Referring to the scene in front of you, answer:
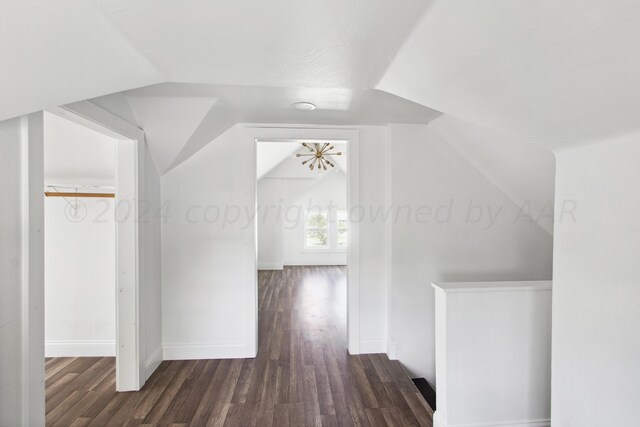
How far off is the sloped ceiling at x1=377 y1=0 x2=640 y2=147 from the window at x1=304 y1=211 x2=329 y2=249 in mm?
6148

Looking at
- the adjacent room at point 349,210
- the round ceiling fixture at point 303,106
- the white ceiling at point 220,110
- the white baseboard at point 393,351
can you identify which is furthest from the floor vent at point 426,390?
the round ceiling fixture at point 303,106

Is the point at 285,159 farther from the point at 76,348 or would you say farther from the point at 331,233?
the point at 76,348

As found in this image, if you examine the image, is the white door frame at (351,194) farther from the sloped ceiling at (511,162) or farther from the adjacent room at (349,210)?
the sloped ceiling at (511,162)

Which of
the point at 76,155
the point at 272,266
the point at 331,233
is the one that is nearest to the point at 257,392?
the point at 76,155

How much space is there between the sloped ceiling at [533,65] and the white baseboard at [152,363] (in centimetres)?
271

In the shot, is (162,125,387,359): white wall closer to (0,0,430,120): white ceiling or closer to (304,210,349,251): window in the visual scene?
(0,0,430,120): white ceiling

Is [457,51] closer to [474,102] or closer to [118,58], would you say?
[474,102]

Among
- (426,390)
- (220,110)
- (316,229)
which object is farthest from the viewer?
(316,229)

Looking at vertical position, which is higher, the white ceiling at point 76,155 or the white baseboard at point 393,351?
the white ceiling at point 76,155

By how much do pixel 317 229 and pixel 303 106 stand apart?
5.39 meters

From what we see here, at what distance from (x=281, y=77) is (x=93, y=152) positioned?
79.9 inches

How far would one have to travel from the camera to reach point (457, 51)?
92cm

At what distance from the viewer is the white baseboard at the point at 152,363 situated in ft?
7.49

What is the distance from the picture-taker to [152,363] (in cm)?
237
